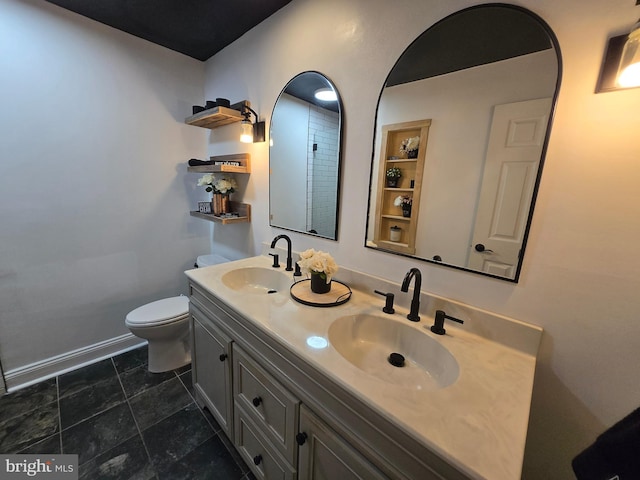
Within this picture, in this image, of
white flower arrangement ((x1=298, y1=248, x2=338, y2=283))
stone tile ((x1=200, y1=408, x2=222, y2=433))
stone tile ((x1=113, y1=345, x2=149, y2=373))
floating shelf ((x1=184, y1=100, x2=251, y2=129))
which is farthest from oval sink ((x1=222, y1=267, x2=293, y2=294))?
stone tile ((x1=113, y1=345, x2=149, y2=373))

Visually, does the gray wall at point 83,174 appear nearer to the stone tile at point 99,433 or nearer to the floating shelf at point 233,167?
the floating shelf at point 233,167

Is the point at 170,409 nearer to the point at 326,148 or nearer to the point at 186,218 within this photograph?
the point at 186,218

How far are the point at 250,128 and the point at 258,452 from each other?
1777 millimetres

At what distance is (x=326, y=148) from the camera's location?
1338mm

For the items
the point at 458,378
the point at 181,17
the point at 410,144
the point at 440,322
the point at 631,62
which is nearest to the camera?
the point at 631,62

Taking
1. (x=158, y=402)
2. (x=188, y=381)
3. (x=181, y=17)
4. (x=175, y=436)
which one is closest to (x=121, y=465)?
(x=175, y=436)

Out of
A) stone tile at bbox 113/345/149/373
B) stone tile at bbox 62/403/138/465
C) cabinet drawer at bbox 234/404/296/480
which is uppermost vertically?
cabinet drawer at bbox 234/404/296/480

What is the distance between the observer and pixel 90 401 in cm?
157

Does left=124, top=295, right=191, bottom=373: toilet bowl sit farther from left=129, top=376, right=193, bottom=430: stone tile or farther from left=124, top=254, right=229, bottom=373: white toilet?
left=129, top=376, right=193, bottom=430: stone tile

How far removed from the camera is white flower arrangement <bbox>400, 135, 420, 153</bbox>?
1.04 meters

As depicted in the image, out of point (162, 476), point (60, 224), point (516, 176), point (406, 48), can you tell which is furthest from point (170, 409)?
point (406, 48)

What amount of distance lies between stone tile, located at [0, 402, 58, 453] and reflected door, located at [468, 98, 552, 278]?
2.35 m

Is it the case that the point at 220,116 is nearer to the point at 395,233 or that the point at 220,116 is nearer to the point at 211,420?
the point at 395,233

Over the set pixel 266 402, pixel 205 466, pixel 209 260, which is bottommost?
pixel 205 466
